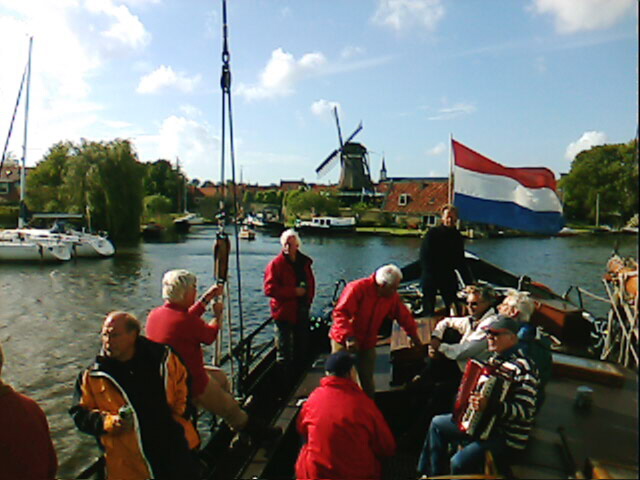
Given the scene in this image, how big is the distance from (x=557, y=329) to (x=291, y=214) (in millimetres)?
82034

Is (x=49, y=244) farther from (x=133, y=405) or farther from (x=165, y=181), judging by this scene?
(x=165, y=181)

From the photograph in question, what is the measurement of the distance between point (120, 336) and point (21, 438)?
2.44ft

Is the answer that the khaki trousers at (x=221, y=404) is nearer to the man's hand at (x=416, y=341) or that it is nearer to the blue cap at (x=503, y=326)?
the man's hand at (x=416, y=341)

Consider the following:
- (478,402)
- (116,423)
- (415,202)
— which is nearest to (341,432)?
(478,402)

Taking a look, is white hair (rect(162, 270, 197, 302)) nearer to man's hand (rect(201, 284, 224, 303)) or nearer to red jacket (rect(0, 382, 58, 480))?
man's hand (rect(201, 284, 224, 303))

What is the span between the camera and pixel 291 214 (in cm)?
8862

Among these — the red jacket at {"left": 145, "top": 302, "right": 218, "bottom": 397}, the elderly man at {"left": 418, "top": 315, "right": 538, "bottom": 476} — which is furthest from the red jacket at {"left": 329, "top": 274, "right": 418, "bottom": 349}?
the elderly man at {"left": 418, "top": 315, "right": 538, "bottom": 476}

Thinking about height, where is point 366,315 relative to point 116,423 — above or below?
above

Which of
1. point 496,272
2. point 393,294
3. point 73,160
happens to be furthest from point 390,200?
point 393,294

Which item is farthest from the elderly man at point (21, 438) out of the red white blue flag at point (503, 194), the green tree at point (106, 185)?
the green tree at point (106, 185)

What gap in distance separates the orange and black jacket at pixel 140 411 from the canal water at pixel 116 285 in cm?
258

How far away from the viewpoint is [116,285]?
28.9 m

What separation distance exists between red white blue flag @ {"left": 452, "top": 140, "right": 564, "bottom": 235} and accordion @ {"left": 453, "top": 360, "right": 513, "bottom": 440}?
5071mm

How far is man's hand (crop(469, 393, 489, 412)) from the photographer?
3.18m
